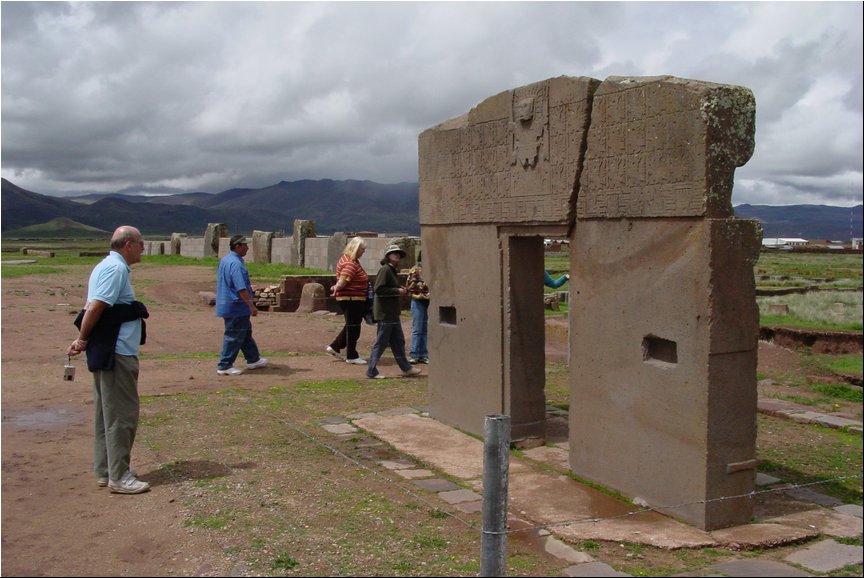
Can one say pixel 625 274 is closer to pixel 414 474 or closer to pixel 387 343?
pixel 414 474

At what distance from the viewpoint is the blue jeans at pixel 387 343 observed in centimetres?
1113

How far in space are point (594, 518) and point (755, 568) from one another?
1258 mm

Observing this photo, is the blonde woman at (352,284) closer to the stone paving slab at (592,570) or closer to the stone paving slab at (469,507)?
the stone paving slab at (469,507)

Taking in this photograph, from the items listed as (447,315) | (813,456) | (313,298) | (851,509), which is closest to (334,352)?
(447,315)

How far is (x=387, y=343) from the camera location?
11367 millimetres

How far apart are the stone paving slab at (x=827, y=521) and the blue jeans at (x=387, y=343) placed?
631cm

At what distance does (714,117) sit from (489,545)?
10.6 feet

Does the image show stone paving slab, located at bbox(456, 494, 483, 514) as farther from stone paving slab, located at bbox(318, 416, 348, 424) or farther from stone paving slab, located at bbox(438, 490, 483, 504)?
stone paving slab, located at bbox(318, 416, 348, 424)

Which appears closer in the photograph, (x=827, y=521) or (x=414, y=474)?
(x=827, y=521)

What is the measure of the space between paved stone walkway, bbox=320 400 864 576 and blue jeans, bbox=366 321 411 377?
3238 millimetres

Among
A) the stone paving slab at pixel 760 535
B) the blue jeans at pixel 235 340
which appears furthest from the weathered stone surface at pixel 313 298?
the stone paving slab at pixel 760 535

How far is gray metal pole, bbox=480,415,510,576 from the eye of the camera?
4.14m

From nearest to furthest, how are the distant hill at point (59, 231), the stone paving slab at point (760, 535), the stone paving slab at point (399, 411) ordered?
the stone paving slab at point (760, 535)
the stone paving slab at point (399, 411)
the distant hill at point (59, 231)

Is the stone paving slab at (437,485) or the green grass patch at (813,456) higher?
the stone paving slab at (437,485)
